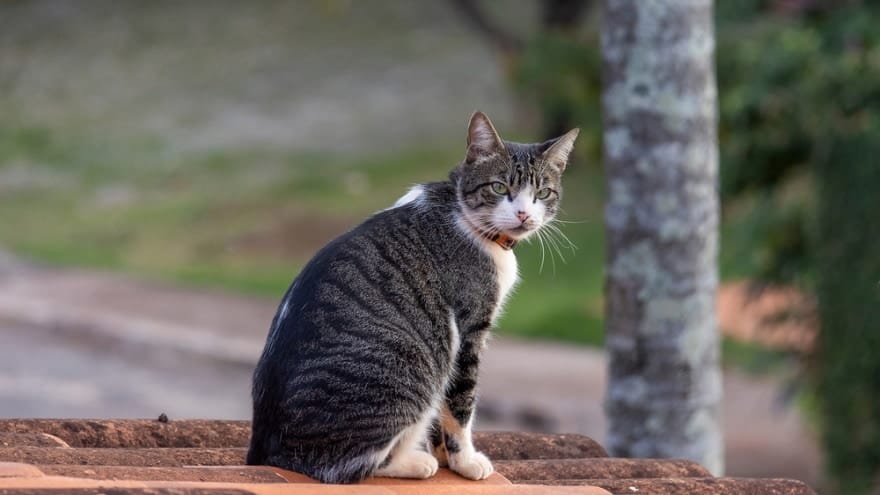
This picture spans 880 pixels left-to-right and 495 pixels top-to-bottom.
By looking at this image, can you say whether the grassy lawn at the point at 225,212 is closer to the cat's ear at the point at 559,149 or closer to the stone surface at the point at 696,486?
the cat's ear at the point at 559,149

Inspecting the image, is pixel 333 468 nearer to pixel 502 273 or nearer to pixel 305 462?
pixel 305 462

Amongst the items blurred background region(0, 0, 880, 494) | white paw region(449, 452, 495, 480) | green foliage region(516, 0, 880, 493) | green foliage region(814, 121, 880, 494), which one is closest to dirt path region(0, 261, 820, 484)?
blurred background region(0, 0, 880, 494)

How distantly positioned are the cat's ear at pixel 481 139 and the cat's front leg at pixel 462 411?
0.56 metres

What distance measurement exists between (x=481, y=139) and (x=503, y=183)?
0.14m

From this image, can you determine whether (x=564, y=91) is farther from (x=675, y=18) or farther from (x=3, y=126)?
(x=3, y=126)

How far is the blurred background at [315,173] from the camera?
29.0 ft

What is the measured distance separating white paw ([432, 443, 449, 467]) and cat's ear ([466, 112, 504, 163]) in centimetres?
81

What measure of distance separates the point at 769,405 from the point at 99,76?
13.4m

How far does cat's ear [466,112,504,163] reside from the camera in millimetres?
3723

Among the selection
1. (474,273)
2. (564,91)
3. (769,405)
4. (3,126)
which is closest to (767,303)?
(769,405)

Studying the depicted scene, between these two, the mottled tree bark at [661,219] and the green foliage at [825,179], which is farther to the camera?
the green foliage at [825,179]

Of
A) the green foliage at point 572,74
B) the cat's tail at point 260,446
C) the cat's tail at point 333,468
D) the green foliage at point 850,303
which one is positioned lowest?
the cat's tail at point 333,468

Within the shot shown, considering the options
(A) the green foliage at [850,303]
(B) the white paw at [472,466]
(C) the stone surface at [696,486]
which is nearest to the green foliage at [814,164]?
(A) the green foliage at [850,303]

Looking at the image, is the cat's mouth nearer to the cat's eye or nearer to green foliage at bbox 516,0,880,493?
the cat's eye
